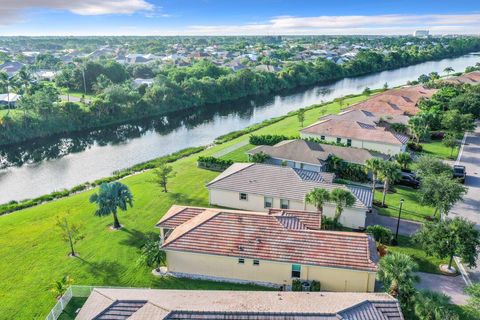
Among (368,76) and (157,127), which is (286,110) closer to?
(157,127)

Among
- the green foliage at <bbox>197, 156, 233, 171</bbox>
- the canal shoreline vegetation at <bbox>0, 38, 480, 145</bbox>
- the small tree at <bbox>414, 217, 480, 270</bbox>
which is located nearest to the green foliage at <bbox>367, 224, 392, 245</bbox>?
the small tree at <bbox>414, 217, 480, 270</bbox>

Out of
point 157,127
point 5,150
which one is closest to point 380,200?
point 157,127

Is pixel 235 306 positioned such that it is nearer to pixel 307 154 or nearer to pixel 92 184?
pixel 307 154

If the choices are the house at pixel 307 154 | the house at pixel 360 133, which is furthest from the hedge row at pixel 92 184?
the house at pixel 360 133

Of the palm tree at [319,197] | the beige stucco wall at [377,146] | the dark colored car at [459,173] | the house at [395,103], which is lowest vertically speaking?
the dark colored car at [459,173]

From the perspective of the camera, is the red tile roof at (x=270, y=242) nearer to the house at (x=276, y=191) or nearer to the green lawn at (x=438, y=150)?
the house at (x=276, y=191)

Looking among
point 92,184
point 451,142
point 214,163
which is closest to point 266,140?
point 214,163
